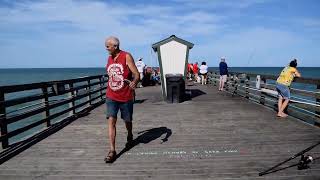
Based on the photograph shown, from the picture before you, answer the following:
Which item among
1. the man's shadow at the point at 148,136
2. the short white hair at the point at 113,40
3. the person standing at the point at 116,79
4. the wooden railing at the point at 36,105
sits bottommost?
the man's shadow at the point at 148,136

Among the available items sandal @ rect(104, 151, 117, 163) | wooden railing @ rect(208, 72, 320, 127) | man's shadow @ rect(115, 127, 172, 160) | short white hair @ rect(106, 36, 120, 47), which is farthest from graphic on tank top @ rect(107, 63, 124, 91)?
wooden railing @ rect(208, 72, 320, 127)

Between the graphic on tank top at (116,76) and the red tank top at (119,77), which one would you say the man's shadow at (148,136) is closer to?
the red tank top at (119,77)

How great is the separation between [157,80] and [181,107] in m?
15.6

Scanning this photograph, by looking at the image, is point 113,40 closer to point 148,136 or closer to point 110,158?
point 110,158

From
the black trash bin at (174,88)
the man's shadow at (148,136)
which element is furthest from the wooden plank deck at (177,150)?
the black trash bin at (174,88)

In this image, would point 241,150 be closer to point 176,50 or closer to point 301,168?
point 301,168

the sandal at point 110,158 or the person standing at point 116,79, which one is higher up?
the person standing at point 116,79

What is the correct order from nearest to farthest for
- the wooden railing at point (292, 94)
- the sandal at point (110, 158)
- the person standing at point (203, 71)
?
the sandal at point (110, 158)
the wooden railing at point (292, 94)
the person standing at point (203, 71)

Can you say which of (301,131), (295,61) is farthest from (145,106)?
(301,131)

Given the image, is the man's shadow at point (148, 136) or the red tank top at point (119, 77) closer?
the red tank top at point (119, 77)

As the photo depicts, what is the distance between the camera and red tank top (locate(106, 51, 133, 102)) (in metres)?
6.20

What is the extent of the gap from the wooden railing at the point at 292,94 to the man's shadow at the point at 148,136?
138 inches

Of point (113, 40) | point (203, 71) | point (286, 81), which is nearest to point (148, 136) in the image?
point (113, 40)

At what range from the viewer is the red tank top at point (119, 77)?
620 centimetres
